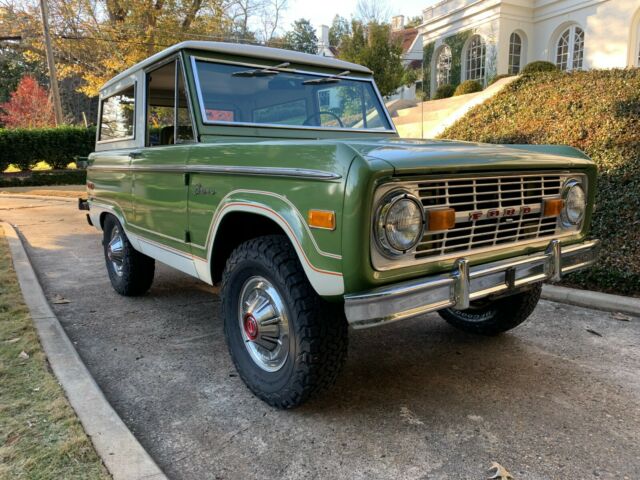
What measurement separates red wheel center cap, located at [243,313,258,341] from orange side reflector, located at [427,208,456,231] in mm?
1106

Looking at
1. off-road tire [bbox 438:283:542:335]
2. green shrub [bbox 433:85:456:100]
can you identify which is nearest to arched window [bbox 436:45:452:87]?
green shrub [bbox 433:85:456:100]

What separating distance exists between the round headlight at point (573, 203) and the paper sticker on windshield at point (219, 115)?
7.12 feet

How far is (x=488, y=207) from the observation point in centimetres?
249

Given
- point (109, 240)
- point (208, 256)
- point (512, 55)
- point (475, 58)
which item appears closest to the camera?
point (208, 256)

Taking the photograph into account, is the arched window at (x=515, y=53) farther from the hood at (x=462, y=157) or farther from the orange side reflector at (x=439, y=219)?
the orange side reflector at (x=439, y=219)

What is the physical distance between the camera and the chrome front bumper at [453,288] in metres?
2.08

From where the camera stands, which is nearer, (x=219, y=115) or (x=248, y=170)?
(x=248, y=170)

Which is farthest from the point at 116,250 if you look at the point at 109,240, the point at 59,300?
the point at 59,300

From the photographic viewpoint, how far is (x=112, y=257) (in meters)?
4.91

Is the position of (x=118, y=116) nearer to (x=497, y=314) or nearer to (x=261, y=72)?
(x=261, y=72)

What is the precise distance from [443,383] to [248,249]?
1.46 metres

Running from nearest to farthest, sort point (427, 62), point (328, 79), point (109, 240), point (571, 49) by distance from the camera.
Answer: point (328, 79), point (109, 240), point (571, 49), point (427, 62)

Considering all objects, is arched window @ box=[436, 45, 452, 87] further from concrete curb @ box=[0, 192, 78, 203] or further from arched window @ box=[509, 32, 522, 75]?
concrete curb @ box=[0, 192, 78, 203]

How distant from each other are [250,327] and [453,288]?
1.16 meters
